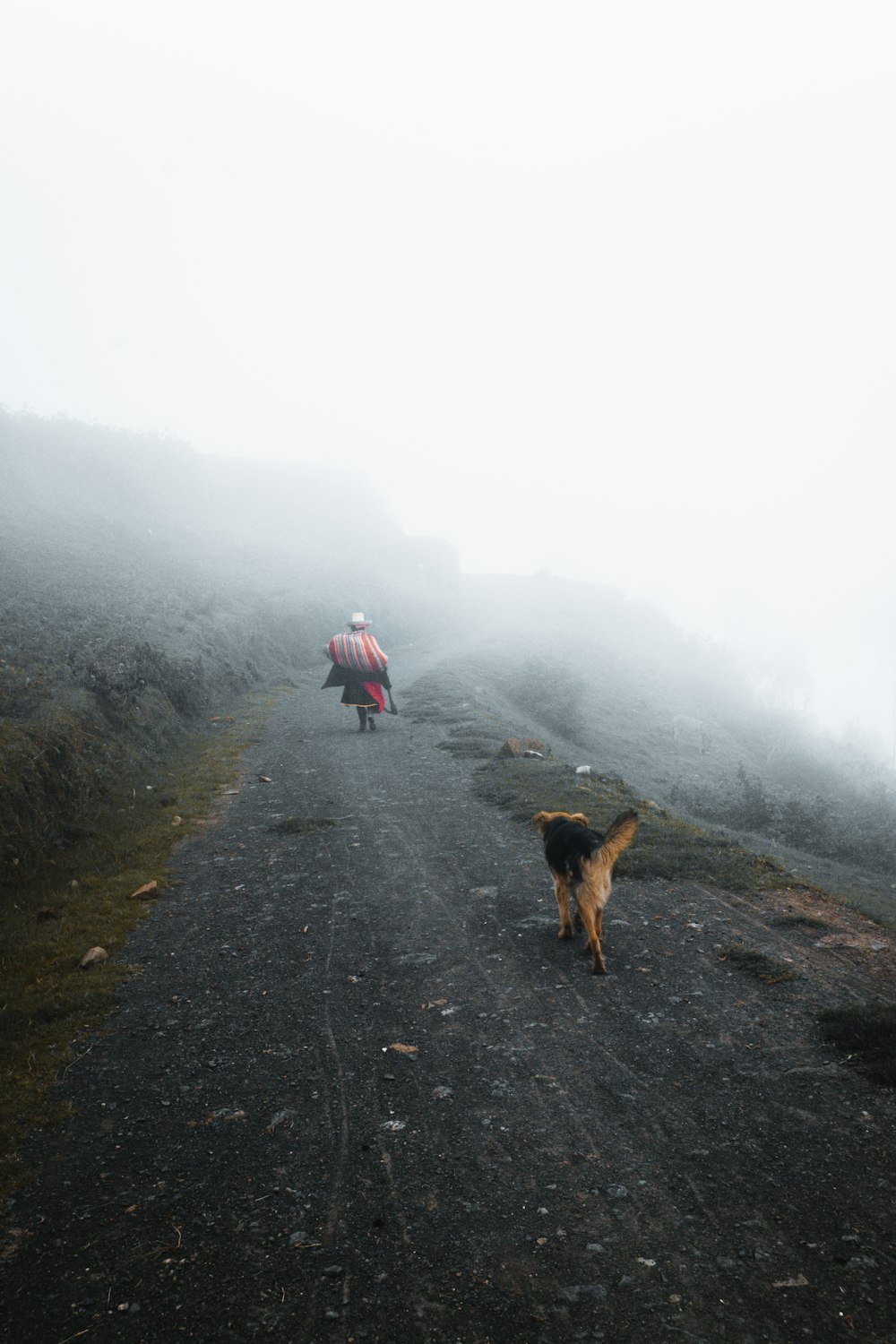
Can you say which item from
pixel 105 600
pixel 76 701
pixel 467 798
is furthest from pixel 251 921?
pixel 105 600

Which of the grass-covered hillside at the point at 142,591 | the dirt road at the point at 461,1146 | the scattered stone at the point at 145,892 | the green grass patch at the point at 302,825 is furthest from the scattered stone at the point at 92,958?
the green grass patch at the point at 302,825

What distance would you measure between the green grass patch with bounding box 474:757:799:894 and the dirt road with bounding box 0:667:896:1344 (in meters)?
0.94

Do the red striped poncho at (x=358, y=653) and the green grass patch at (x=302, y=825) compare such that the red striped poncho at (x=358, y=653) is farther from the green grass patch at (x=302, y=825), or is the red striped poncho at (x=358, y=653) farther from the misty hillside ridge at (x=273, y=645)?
the green grass patch at (x=302, y=825)

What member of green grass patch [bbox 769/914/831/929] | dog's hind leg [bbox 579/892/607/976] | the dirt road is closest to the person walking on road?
the dirt road

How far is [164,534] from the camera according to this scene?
42.7 m

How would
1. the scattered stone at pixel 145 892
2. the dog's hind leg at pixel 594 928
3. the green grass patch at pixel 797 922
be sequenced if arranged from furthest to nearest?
1. the scattered stone at pixel 145 892
2. the green grass patch at pixel 797 922
3. the dog's hind leg at pixel 594 928

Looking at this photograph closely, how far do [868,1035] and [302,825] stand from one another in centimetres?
828

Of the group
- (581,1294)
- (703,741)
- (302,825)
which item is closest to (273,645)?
(703,741)

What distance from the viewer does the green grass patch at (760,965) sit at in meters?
6.37

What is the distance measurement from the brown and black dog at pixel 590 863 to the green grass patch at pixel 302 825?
518 cm

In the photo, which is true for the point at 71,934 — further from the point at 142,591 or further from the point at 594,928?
the point at 142,591

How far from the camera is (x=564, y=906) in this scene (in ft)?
24.2

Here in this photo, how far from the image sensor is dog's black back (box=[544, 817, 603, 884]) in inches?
266

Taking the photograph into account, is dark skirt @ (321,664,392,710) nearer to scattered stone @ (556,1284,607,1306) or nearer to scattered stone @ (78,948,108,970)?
scattered stone @ (78,948,108,970)
